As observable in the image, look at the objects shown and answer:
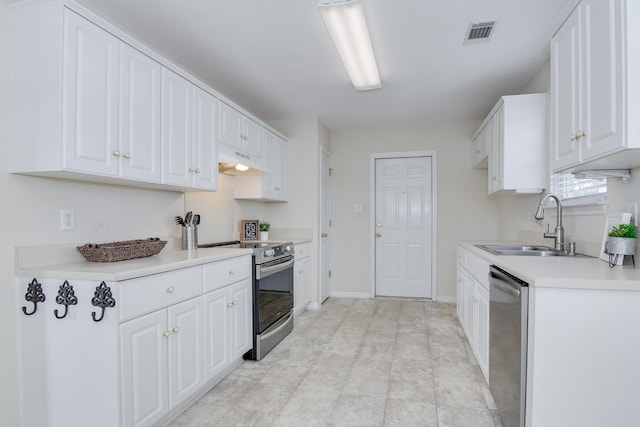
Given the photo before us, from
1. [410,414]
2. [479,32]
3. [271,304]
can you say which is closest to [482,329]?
[410,414]

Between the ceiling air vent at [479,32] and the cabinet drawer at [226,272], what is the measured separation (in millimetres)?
2301

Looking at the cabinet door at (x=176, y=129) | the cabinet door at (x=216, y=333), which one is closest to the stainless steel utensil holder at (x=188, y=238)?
the cabinet door at (x=176, y=129)

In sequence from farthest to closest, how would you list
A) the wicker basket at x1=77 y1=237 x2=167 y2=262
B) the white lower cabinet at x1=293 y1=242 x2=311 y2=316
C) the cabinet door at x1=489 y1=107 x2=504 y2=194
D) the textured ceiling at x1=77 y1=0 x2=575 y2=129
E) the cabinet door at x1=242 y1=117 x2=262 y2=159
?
1. the white lower cabinet at x1=293 y1=242 x2=311 y2=316
2. the cabinet door at x1=242 y1=117 x2=262 y2=159
3. the cabinet door at x1=489 y1=107 x2=504 y2=194
4. the textured ceiling at x1=77 y1=0 x2=575 y2=129
5. the wicker basket at x1=77 y1=237 x2=167 y2=262

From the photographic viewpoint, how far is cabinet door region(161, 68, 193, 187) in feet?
7.49

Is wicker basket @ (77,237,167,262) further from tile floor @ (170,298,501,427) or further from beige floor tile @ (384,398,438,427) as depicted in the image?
beige floor tile @ (384,398,438,427)

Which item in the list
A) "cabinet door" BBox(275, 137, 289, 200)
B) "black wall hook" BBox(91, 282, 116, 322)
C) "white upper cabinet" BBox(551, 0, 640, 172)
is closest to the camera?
"white upper cabinet" BBox(551, 0, 640, 172)

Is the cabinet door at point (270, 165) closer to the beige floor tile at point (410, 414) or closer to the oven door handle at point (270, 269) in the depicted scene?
the oven door handle at point (270, 269)

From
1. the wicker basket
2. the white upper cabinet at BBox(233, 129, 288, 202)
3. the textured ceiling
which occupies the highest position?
the textured ceiling

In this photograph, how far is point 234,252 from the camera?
8.61ft

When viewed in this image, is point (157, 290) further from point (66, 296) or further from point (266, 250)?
point (266, 250)

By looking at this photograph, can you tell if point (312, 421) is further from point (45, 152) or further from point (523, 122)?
point (523, 122)

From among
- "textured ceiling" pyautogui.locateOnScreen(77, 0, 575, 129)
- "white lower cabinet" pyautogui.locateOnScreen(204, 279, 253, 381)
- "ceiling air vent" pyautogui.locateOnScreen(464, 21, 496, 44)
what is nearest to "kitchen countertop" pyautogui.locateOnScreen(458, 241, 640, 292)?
"textured ceiling" pyautogui.locateOnScreen(77, 0, 575, 129)

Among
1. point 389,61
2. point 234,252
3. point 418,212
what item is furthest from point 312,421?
point 418,212

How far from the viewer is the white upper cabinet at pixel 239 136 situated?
2973 mm
